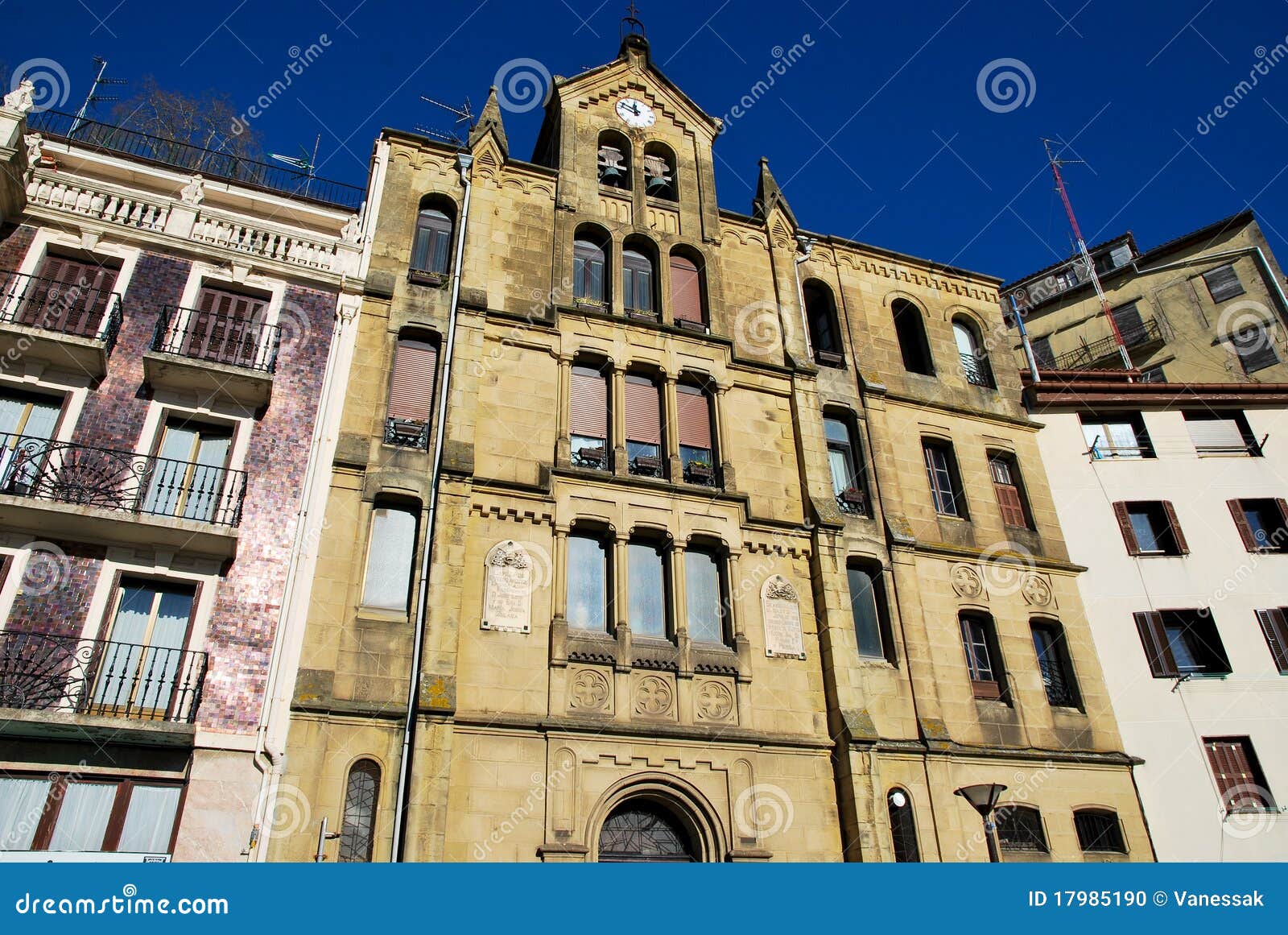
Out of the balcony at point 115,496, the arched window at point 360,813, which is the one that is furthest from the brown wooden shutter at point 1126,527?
the balcony at point 115,496

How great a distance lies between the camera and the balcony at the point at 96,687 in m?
14.1

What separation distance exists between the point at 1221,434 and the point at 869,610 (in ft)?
43.3

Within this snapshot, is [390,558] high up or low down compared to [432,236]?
down

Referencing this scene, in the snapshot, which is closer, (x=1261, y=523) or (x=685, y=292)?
(x=685, y=292)

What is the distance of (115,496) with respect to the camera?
16.1 meters

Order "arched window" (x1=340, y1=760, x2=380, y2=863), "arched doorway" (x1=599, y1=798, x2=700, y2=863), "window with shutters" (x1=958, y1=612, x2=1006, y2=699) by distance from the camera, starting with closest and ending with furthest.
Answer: "arched window" (x1=340, y1=760, x2=380, y2=863) → "arched doorway" (x1=599, y1=798, x2=700, y2=863) → "window with shutters" (x1=958, y1=612, x2=1006, y2=699)

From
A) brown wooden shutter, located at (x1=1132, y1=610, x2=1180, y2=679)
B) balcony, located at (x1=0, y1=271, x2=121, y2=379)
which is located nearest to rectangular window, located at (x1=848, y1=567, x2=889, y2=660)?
brown wooden shutter, located at (x1=1132, y1=610, x2=1180, y2=679)

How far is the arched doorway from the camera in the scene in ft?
Answer: 56.3

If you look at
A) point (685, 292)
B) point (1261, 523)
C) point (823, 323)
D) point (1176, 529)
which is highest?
point (823, 323)

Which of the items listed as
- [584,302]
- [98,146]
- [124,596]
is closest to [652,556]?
[584,302]

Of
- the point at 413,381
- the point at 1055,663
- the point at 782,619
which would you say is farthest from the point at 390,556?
the point at 1055,663

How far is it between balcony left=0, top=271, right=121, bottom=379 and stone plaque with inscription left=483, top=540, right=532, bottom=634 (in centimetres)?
851

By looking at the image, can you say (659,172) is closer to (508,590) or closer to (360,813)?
(508,590)

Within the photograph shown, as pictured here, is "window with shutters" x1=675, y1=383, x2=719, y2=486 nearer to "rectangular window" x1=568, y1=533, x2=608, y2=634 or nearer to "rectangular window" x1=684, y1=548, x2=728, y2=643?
"rectangular window" x1=684, y1=548, x2=728, y2=643
